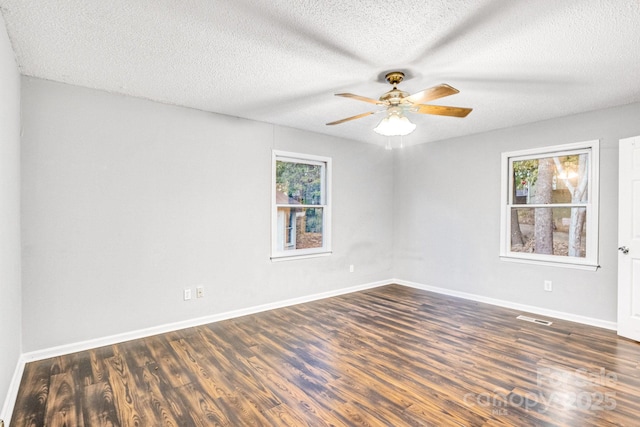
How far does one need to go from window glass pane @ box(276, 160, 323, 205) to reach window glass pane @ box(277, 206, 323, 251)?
14 cm

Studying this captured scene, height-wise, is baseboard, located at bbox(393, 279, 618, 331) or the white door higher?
the white door

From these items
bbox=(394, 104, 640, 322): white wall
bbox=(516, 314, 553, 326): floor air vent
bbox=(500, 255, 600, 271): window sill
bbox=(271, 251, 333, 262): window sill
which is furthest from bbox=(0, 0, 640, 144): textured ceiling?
bbox=(516, 314, 553, 326): floor air vent

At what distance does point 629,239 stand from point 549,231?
2.86 ft

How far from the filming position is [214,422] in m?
1.97

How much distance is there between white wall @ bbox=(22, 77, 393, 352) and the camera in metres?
2.80

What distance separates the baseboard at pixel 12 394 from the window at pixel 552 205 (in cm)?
511

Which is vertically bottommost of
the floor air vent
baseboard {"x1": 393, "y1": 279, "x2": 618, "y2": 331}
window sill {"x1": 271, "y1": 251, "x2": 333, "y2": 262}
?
the floor air vent

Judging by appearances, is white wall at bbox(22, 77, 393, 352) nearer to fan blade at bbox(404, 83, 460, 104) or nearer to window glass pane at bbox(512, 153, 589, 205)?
fan blade at bbox(404, 83, 460, 104)

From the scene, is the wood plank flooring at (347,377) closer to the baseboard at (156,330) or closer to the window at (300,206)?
the baseboard at (156,330)

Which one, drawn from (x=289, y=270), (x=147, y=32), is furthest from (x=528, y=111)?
(x=147, y=32)

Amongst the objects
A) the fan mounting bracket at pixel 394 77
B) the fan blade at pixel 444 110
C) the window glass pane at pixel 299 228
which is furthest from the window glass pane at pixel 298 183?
the fan blade at pixel 444 110

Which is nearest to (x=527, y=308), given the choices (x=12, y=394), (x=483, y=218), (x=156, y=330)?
(x=483, y=218)

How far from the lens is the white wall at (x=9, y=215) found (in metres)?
1.94

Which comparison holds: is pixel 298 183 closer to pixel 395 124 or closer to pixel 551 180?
pixel 395 124
